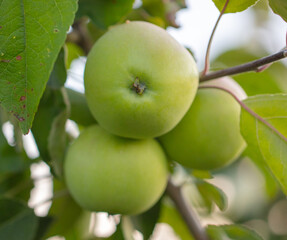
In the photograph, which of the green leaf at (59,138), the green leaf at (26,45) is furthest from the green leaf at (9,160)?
the green leaf at (26,45)

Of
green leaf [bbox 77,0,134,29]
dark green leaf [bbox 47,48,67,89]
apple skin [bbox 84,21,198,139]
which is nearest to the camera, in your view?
apple skin [bbox 84,21,198,139]

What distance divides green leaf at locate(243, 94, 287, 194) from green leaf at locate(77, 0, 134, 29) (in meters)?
0.37

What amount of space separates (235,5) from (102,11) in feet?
1.08

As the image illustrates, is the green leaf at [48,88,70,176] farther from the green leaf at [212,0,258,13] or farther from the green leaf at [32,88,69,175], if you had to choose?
the green leaf at [212,0,258,13]

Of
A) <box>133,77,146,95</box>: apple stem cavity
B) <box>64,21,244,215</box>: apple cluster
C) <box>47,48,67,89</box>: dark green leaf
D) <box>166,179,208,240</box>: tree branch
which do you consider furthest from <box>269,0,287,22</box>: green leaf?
<box>166,179,208,240</box>: tree branch

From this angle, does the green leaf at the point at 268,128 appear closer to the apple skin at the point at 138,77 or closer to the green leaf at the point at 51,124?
the apple skin at the point at 138,77

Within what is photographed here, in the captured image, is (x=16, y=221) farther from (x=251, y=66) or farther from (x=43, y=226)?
(x=251, y=66)

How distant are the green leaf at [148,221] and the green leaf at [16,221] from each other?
28 centimetres

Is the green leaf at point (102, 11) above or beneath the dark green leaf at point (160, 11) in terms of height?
above

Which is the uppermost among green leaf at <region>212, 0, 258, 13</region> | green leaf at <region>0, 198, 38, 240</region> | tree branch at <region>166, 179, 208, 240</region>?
green leaf at <region>212, 0, 258, 13</region>

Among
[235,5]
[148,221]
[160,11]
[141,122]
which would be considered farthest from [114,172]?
[160,11]

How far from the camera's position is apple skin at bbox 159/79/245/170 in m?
0.82

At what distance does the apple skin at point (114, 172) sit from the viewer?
0.79 meters

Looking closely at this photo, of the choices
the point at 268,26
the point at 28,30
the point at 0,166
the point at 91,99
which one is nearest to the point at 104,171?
the point at 91,99
